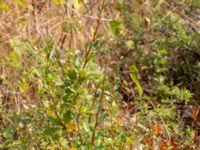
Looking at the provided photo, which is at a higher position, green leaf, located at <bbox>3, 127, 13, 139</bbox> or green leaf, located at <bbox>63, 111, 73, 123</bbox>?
green leaf, located at <bbox>63, 111, 73, 123</bbox>

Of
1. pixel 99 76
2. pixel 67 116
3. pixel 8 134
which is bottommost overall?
pixel 8 134

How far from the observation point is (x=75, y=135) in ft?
6.84

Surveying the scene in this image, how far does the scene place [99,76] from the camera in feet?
5.88

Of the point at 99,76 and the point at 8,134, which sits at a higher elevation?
the point at 99,76

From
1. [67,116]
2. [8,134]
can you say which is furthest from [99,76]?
[8,134]

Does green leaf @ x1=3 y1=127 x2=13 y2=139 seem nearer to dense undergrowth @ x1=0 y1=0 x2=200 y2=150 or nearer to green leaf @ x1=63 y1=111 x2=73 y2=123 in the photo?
dense undergrowth @ x1=0 y1=0 x2=200 y2=150

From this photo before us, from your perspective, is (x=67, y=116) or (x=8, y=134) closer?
(x=67, y=116)

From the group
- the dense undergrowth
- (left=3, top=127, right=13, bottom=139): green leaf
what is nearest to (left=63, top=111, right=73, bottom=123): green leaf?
the dense undergrowth

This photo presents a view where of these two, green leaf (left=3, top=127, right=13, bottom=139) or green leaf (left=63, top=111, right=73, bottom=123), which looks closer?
Result: green leaf (left=63, top=111, right=73, bottom=123)

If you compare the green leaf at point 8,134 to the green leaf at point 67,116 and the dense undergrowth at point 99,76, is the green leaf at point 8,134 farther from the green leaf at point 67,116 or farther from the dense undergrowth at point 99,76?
the green leaf at point 67,116

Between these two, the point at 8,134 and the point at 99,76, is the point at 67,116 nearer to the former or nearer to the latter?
the point at 99,76

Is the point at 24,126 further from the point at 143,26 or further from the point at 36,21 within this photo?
the point at 143,26

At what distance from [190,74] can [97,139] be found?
71.5 inches

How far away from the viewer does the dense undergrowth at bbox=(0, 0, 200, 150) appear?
191 centimetres
